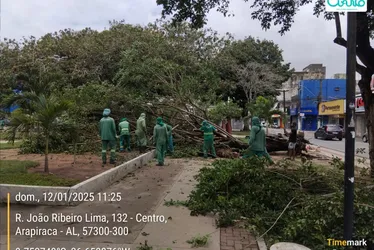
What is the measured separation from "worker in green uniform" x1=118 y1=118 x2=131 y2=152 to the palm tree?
19.8 ft

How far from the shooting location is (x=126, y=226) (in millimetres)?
5527

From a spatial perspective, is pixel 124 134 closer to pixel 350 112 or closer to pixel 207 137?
pixel 207 137

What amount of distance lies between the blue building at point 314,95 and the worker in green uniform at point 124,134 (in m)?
44.5

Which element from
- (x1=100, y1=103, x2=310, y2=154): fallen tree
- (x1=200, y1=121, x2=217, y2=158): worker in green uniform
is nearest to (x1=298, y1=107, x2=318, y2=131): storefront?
(x1=100, y1=103, x2=310, y2=154): fallen tree

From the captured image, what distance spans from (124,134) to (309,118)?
49.6 meters

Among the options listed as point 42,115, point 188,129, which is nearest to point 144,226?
point 42,115

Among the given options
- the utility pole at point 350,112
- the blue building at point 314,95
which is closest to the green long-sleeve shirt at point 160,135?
the utility pole at point 350,112

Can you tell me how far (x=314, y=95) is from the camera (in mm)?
56969

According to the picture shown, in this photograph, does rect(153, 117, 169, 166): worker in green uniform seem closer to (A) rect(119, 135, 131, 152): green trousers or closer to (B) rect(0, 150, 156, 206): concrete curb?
(A) rect(119, 135, 131, 152): green trousers

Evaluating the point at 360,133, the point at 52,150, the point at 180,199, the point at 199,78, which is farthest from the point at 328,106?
the point at 180,199

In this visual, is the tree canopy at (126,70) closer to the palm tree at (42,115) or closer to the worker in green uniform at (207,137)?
the palm tree at (42,115)

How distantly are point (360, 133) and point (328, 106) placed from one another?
1095 cm

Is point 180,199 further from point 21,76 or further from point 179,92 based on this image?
point 179,92

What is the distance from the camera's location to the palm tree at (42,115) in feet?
27.2
